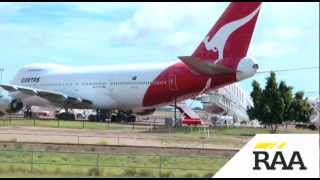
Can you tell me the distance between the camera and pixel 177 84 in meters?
57.2

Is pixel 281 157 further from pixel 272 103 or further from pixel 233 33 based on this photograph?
pixel 272 103

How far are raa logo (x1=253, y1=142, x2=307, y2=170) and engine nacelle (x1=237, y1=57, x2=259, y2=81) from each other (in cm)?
3754

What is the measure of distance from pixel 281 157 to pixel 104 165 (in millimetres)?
13971

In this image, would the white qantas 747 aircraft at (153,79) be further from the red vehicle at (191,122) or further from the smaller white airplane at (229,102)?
the smaller white airplane at (229,102)

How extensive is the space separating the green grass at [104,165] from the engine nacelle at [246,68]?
891 inches

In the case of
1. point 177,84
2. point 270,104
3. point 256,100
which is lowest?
point 270,104

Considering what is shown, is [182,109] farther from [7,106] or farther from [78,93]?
[7,106]

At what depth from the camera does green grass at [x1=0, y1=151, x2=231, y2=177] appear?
2498cm

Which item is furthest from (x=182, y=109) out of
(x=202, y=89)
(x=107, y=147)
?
(x=107, y=147)

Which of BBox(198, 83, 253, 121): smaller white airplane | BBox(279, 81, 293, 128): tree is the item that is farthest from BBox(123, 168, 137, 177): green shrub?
BBox(198, 83, 253, 121): smaller white airplane

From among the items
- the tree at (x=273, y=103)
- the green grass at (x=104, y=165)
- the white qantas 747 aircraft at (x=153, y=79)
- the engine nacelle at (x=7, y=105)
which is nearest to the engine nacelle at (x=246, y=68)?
the white qantas 747 aircraft at (x=153, y=79)

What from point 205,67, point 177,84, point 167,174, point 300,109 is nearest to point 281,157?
point 167,174

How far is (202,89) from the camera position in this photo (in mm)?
56156

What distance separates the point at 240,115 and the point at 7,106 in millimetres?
42276
